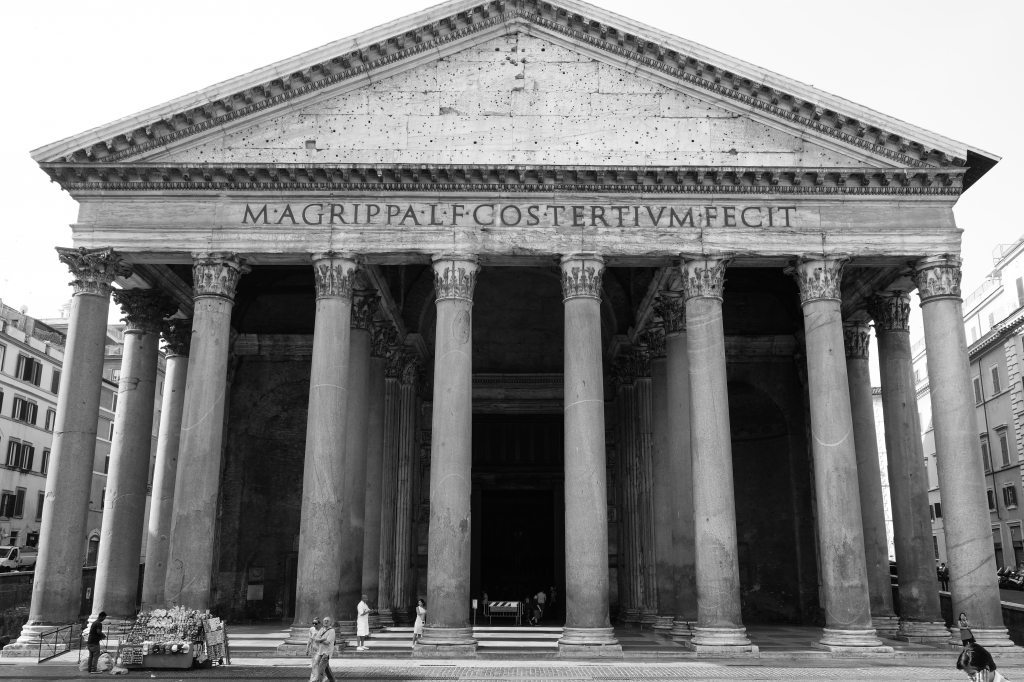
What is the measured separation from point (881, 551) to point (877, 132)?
32.6 feet

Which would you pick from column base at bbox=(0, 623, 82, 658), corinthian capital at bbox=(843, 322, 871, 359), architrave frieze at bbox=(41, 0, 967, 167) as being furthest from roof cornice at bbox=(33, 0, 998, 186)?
column base at bbox=(0, 623, 82, 658)

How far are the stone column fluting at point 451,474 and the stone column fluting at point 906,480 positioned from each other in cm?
1041

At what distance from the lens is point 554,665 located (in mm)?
15852

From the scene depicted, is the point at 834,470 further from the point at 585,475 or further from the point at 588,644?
the point at 588,644

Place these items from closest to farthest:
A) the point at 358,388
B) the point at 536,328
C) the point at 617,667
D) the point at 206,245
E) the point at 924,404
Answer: the point at 617,667, the point at 206,245, the point at 358,388, the point at 536,328, the point at 924,404

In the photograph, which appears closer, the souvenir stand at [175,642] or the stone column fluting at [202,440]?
the souvenir stand at [175,642]

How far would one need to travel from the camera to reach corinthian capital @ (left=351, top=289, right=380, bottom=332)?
21562 millimetres

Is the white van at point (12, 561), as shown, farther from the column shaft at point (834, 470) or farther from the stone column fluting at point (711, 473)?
the column shaft at point (834, 470)

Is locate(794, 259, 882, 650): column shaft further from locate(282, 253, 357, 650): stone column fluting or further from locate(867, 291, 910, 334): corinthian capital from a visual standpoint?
locate(282, 253, 357, 650): stone column fluting

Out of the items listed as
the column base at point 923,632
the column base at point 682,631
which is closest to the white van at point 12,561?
the column base at point 682,631

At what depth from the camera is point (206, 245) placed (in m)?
18.9

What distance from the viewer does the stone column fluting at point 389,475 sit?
2423cm

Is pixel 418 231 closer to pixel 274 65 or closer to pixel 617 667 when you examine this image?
pixel 274 65

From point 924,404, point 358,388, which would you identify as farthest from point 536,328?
point 924,404
